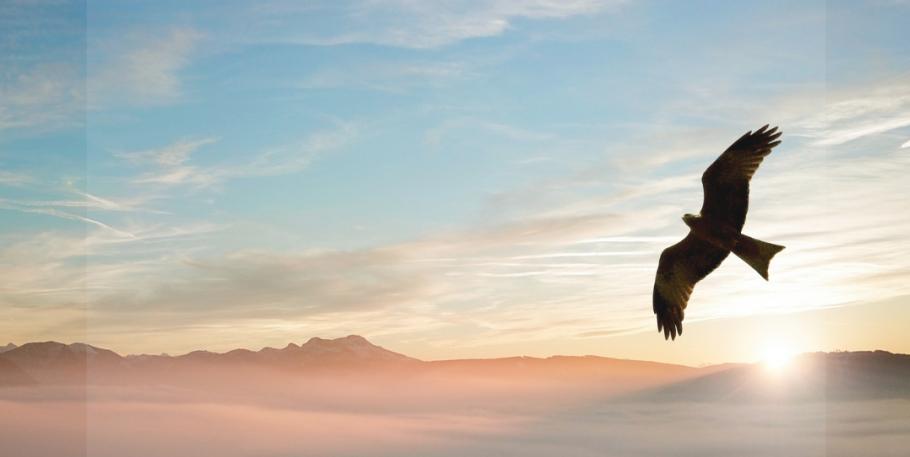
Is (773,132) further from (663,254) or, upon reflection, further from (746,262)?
(663,254)

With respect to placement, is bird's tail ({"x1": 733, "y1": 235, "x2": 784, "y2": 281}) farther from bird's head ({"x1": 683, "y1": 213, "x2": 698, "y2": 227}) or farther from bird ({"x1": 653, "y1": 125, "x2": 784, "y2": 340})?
bird's head ({"x1": 683, "y1": 213, "x2": 698, "y2": 227})

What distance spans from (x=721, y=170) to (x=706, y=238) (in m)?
1.81

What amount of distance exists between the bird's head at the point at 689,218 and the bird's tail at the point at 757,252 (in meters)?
1.18

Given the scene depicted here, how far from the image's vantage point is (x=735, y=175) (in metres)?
19.6

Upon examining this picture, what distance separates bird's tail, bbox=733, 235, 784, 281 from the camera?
1938cm

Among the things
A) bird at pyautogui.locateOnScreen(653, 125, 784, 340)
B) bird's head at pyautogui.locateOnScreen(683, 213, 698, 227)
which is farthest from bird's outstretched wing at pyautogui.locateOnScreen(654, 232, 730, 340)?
bird's head at pyautogui.locateOnScreen(683, 213, 698, 227)

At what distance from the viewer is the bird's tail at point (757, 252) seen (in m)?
19.4

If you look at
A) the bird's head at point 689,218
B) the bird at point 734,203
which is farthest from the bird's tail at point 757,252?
the bird's head at point 689,218

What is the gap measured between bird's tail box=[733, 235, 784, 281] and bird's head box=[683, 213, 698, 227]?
3.86 feet

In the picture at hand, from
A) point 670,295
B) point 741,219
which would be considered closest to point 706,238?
point 741,219

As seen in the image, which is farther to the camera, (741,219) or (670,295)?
(670,295)

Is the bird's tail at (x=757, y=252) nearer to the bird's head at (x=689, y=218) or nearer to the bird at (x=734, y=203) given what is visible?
the bird at (x=734, y=203)

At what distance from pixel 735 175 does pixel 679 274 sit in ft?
12.8

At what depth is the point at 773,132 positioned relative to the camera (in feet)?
63.7
